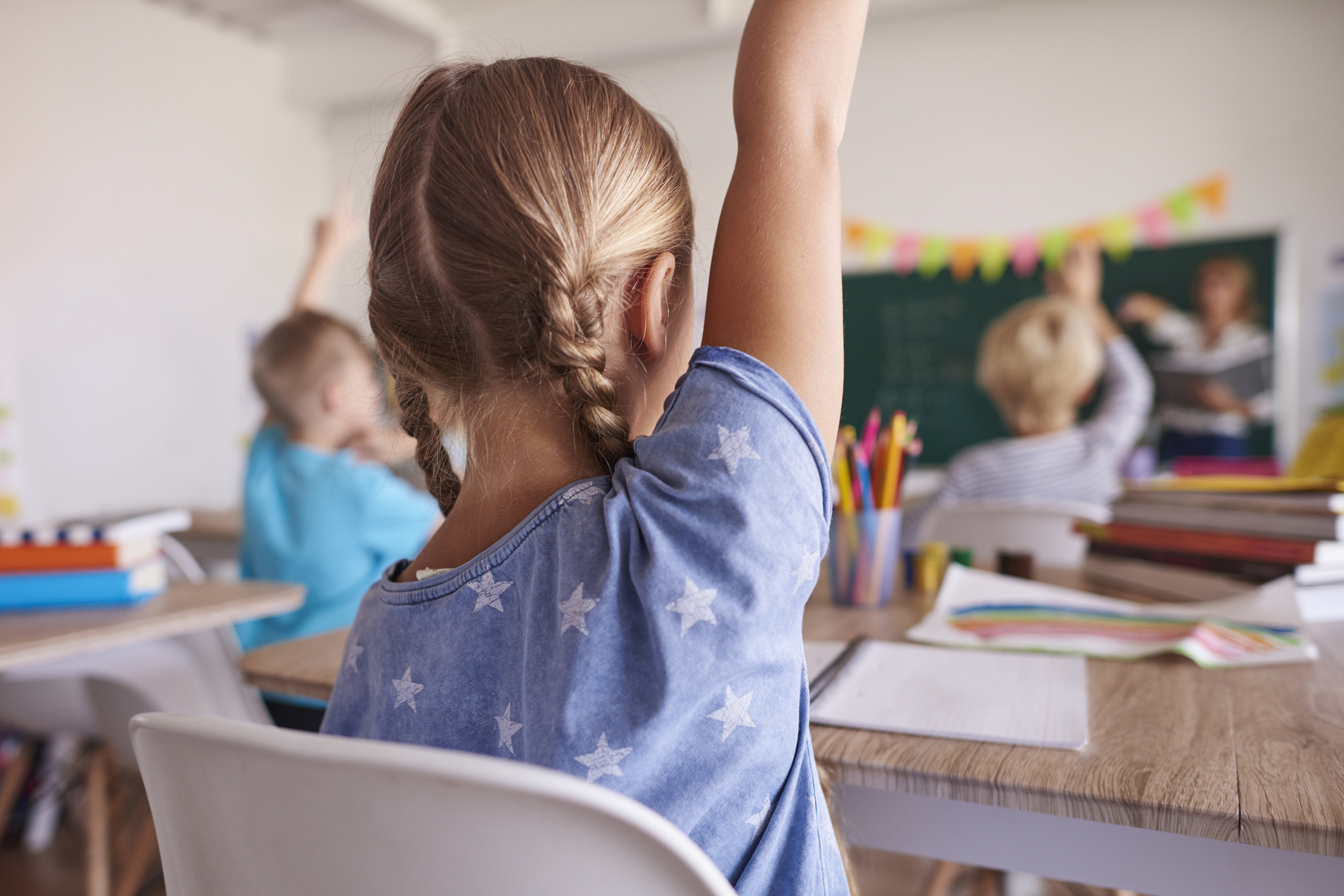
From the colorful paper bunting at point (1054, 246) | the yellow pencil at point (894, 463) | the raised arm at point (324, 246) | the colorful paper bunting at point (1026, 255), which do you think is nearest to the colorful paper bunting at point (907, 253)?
the colorful paper bunting at point (1026, 255)

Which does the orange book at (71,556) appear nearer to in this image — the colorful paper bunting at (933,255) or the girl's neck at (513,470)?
the girl's neck at (513,470)

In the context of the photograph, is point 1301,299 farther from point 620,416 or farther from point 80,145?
point 80,145

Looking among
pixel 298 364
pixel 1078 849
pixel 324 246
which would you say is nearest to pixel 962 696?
pixel 1078 849

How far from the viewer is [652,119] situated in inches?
24.5

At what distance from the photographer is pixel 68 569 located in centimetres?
130

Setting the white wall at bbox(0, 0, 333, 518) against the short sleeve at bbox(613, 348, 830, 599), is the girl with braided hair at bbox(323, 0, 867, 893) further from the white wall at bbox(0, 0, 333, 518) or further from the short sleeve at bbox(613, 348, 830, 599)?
the white wall at bbox(0, 0, 333, 518)

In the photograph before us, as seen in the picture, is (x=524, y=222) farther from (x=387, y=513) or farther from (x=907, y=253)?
(x=907, y=253)

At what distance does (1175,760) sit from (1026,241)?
3.41m

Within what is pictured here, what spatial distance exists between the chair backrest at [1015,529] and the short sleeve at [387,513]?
1067mm

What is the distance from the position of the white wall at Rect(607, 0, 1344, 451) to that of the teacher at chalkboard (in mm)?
133

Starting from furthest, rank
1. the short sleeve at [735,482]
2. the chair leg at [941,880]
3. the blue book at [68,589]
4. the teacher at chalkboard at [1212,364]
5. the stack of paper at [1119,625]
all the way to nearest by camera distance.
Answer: the teacher at chalkboard at [1212,364] < the chair leg at [941,880] < the blue book at [68,589] < the stack of paper at [1119,625] < the short sleeve at [735,482]

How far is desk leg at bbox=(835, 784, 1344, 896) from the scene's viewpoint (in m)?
0.57

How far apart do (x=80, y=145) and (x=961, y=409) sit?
360 cm

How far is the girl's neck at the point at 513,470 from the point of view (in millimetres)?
590
